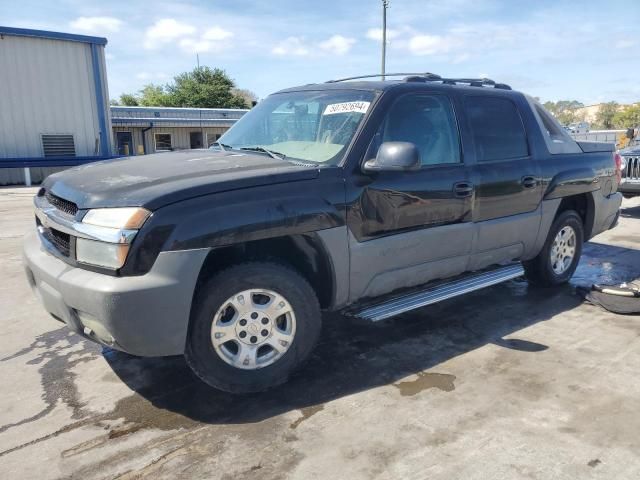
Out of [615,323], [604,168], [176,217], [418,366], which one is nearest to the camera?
[176,217]

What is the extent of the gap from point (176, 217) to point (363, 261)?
1299mm

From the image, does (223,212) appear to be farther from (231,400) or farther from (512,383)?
(512,383)

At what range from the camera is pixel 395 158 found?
129 inches

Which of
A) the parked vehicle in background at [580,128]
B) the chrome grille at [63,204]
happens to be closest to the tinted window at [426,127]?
the chrome grille at [63,204]

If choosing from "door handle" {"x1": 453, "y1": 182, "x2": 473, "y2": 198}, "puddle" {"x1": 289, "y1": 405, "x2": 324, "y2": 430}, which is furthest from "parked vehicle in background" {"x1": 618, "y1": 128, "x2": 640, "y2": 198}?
"puddle" {"x1": 289, "y1": 405, "x2": 324, "y2": 430}

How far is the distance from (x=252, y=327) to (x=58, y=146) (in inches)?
751

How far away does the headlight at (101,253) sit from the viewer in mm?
2631

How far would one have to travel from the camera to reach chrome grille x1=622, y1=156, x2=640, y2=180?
978 centimetres

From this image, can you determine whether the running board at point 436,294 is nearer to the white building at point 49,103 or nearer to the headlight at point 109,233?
the headlight at point 109,233

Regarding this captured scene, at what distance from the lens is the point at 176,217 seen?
269 centimetres

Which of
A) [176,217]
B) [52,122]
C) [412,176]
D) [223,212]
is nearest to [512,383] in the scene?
[412,176]

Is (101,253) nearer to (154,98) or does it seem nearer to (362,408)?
(362,408)

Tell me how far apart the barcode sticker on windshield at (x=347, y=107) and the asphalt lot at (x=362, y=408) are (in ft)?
5.65

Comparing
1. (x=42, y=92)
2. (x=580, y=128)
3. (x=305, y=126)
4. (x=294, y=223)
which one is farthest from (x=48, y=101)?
(x=580, y=128)
